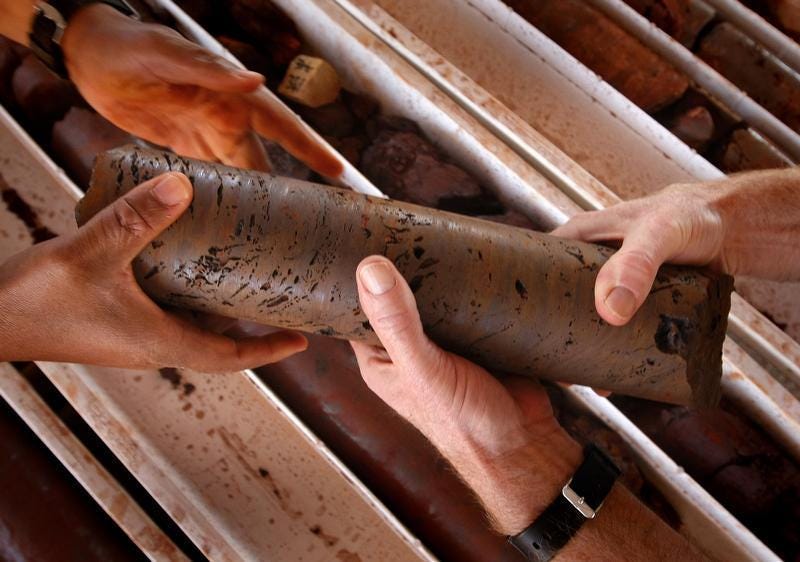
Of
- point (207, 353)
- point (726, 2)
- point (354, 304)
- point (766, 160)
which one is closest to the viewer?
point (354, 304)

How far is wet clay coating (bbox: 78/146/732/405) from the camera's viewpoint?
2.76 feet

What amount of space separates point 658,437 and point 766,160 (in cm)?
92

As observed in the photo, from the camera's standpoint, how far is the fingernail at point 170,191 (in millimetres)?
791

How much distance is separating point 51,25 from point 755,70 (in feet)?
6.97

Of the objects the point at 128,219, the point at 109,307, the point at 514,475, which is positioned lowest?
the point at 514,475

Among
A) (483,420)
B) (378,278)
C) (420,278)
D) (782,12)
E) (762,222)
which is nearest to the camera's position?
(378,278)

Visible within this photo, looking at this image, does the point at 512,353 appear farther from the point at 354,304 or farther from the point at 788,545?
the point at 788,545

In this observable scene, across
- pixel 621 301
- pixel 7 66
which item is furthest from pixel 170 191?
pixel 7 66

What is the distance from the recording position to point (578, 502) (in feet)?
3.30

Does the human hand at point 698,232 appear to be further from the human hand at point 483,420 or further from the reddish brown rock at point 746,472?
the reddish brown rock at point 746,472

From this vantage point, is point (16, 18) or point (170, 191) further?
point (16, 18)

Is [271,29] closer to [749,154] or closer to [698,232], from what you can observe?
[698,232]

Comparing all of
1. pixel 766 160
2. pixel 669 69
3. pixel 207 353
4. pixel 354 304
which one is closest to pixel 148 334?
pixel 207 353

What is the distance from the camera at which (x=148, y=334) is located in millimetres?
1012
